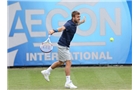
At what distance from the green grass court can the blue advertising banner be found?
1.15ft

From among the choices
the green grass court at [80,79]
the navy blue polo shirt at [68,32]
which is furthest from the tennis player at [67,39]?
the green grass court at [80,79]

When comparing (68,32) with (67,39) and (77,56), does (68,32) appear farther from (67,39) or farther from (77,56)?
(77,56)

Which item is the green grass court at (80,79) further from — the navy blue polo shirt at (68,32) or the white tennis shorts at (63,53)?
the navy blue polo shirt at (68,32)

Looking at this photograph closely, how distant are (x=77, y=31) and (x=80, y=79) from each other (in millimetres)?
2417

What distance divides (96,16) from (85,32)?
54cm

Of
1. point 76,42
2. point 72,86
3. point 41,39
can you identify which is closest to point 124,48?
point 76,42

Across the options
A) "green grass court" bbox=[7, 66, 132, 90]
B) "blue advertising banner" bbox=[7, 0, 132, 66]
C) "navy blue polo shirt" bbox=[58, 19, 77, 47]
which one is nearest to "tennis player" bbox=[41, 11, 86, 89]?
"navy blue polo shirt" bbox=[58, 19, 77, 47]

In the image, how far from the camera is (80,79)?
458 inches

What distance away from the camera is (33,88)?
10.2m

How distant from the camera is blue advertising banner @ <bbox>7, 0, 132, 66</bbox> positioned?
44.5 feet

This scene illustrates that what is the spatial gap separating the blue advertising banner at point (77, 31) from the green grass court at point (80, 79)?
35 cm

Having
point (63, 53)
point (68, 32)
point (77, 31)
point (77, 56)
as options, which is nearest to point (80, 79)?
point (63, 53)
